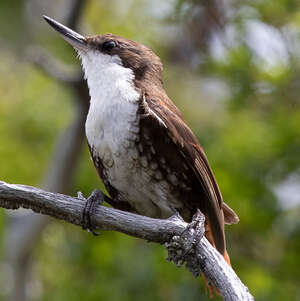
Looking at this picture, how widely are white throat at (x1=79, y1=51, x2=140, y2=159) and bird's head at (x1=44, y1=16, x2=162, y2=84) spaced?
0.30 ft

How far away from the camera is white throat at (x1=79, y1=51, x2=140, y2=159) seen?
165 inches

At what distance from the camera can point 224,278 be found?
3588mm

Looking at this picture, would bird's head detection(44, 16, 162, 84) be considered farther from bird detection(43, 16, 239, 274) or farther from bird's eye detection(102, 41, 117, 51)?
bird detection(43, 16, 239, 274)

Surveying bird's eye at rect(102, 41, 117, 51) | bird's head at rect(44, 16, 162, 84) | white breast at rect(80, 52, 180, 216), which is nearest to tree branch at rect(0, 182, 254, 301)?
white breast at rect(80, 52, 180, 216)

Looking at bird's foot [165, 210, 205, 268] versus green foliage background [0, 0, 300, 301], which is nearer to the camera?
bird's foot [165, 210, 205, 268]

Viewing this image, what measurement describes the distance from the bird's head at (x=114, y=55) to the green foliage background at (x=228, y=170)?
1.66 metres

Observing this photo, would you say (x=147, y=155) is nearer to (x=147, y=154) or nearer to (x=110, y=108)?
(x=147, y=154)

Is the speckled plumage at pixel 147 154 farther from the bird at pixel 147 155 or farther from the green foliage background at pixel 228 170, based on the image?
the green foliage background at pixel 228 170

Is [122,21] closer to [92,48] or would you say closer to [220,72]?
[220,72]

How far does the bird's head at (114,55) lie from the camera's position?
4.76m

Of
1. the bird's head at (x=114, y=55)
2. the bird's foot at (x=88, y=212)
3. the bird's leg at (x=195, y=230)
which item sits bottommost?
the bird's foot at (x=88, y=212)

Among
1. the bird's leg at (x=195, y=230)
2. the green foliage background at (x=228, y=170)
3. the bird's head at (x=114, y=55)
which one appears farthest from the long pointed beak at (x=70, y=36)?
the green foliage background at (x=228, y=170)

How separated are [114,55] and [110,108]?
691 millimetres

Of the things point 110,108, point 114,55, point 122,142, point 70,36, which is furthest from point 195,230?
point 70,36
